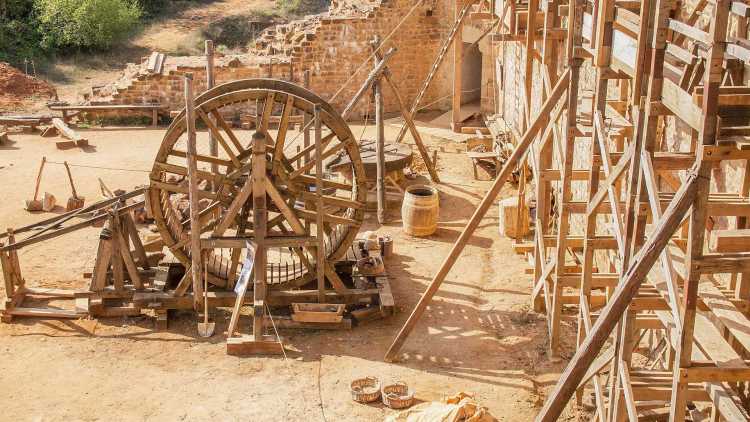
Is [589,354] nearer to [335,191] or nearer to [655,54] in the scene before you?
[655,54]

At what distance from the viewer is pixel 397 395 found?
764cm

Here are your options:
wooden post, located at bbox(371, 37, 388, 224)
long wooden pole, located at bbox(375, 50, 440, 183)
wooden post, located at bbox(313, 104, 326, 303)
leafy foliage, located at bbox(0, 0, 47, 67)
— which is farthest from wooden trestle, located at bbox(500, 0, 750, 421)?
leafy foliage, located at bbox(0, 0, 47, 67)

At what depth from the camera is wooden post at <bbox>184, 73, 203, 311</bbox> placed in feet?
28.1

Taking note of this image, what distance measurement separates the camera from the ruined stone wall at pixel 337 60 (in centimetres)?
1864

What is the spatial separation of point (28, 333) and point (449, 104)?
12267 millimetres

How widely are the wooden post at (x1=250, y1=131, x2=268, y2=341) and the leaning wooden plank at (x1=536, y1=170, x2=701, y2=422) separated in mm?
4068

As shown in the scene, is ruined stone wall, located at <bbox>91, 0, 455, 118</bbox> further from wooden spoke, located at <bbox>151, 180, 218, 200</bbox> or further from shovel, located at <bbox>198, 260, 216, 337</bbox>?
shovel, located at <bbox>198, 260, 216, 337</bbox>

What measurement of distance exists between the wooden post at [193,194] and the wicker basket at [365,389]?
7.49 feet

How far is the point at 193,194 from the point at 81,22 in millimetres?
16485

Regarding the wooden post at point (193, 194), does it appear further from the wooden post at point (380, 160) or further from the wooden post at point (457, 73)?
the wooden post at point (457, 73)

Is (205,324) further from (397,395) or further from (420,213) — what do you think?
(420,213)

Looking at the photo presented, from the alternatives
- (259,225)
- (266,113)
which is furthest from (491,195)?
(266,113)

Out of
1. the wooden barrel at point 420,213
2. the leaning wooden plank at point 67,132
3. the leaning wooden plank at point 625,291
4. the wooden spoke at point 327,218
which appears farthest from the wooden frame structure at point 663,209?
the leaning wooden plank at point 67,132

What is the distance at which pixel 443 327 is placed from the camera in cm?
920
